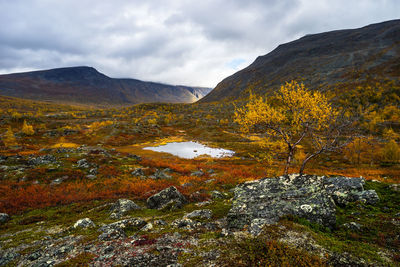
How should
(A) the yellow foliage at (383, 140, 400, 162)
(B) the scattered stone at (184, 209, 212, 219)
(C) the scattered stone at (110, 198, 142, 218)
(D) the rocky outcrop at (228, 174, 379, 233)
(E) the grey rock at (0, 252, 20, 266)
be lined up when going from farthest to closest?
(A) the yellow foliage at (383, 140, 400, 162) → (C) the scattered stone at (110, 198, 142, 218) → (B) the scattered stone at (184, 209, 212, 219) → (D) the rocky outcrop at (228, 174, 379, 233) → (E) the grey rock at (0, 252, 20, 266)

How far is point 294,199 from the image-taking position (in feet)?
32.0

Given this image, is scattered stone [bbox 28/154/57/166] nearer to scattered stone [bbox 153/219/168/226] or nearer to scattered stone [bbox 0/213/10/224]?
scattered stone [bbox 0/213/10/224]

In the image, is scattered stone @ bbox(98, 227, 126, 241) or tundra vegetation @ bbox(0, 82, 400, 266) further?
scattered stone @ bbox(98, 227, 126, 241)

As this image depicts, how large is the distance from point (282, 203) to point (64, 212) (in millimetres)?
17164

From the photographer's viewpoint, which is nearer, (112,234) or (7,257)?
(7,257)

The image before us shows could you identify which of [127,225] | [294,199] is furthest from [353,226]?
[127,225]

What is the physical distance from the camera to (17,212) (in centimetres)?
1456

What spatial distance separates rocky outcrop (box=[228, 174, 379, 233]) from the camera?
828cm

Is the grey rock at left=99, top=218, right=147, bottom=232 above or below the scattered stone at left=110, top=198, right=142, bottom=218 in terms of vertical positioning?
above

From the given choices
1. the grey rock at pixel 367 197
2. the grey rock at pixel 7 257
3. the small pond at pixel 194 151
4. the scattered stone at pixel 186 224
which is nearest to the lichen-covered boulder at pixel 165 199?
the scattered stone at pixel 186 224

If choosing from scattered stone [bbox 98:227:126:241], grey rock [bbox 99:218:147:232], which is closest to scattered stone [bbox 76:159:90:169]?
grey rock [bbox 99:218:147:232]

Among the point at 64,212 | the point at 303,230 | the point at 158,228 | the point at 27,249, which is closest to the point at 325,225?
the point at 303,230

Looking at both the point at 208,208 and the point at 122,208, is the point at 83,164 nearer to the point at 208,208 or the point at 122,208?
the point at 122,208

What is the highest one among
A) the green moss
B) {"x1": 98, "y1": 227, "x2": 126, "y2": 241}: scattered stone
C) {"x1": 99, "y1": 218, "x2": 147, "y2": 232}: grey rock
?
the green moss
